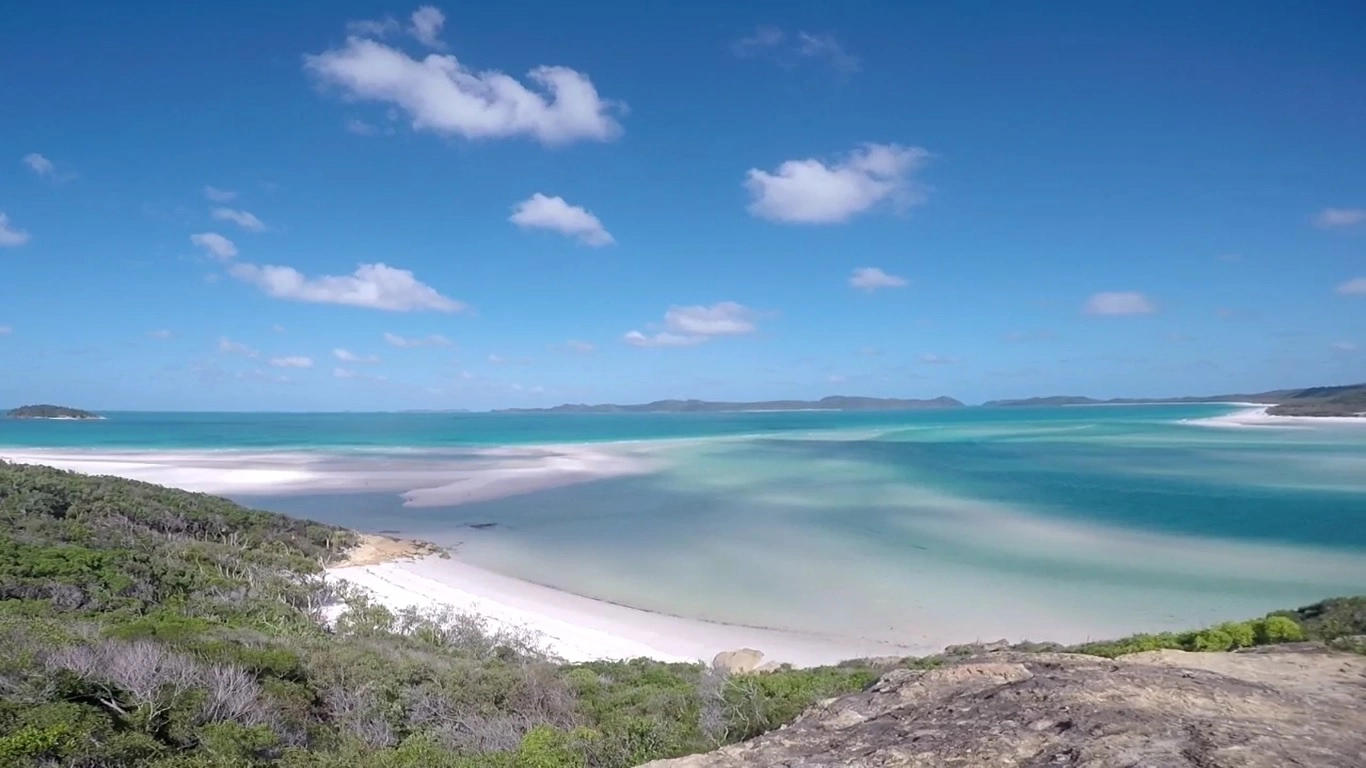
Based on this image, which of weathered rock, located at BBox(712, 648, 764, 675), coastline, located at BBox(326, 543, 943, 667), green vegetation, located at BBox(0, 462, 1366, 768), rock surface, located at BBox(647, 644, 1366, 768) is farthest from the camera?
coastline, located at BBox(326, 543, 943, 667)

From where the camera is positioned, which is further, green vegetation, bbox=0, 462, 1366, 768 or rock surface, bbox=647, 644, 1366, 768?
green vegetation, bbox=0, 462, 1366, 768

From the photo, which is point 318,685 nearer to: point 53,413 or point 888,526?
point 888,526

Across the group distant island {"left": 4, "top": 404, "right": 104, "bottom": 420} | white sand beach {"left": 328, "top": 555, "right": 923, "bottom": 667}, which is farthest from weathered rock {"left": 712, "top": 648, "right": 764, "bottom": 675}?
distant island {"left": 4, "top": 404, "right": 104, "bottom": 420}

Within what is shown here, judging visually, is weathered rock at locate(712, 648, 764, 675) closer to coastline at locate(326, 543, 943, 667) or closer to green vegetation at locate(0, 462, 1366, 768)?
coastline at locate(326, 543, 943, 667)

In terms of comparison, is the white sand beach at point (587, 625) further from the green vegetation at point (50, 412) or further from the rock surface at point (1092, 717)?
the green vegetation at point (50, 412)

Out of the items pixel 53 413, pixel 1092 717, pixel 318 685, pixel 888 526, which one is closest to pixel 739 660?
pixel 318 685
